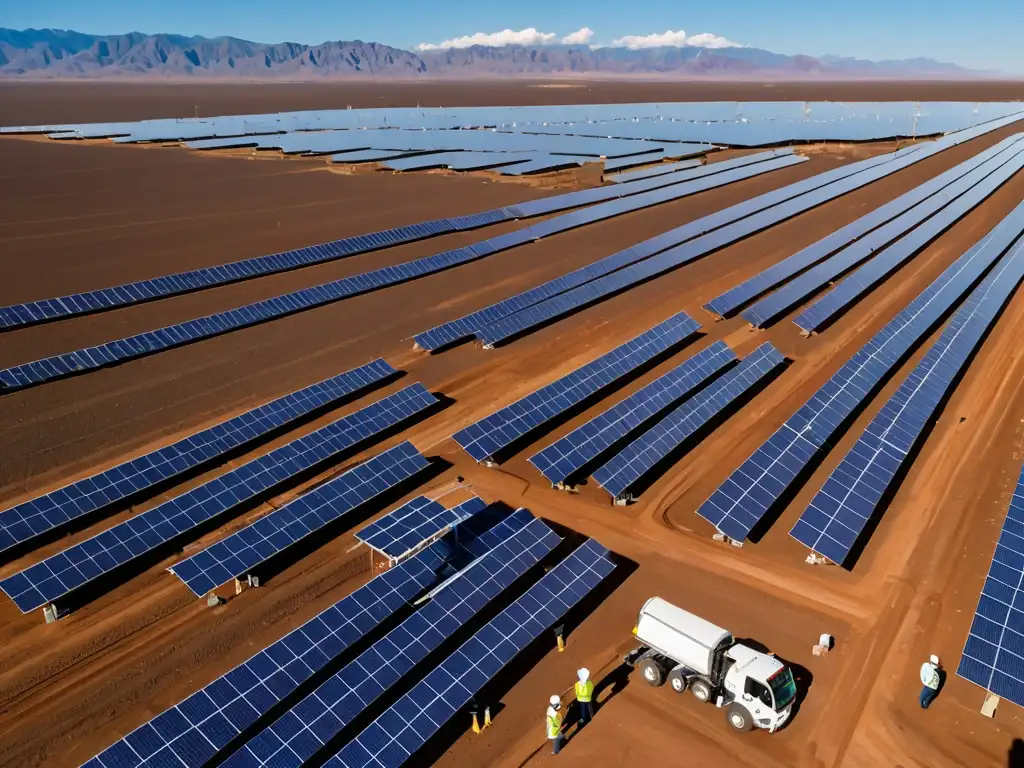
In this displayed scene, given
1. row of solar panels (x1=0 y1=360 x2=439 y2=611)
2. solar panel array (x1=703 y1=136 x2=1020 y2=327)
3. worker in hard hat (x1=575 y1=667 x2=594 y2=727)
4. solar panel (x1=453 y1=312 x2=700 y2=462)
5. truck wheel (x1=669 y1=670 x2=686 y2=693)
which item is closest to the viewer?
worker in hard hat (x1=575 y1=667 x2=594 y2=727)

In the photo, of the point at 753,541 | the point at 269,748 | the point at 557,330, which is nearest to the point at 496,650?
the point at 269,748

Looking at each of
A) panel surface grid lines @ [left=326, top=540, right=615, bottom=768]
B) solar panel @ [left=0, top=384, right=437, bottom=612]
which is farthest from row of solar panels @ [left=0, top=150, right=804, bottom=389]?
panel surface grid lines @ [left=326, top=540, right=615, bottom=768]

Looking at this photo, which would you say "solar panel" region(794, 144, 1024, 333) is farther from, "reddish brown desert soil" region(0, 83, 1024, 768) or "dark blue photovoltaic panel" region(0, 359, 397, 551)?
"dark blue photovoltaic panel" region(0, 359, 397, 551)

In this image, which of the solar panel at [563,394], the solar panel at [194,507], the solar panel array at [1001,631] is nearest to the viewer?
the solar panel array at [1001,631]

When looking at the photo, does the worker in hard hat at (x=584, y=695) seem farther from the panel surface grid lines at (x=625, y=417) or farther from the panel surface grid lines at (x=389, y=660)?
the panel surface grid lines at (x=625, y=417)

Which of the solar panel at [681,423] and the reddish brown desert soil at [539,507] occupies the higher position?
the solar panel at [681,423]

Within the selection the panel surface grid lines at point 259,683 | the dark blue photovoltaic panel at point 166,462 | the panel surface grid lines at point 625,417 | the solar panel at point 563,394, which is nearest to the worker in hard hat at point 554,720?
the panel surface grid lines at point 259,683
